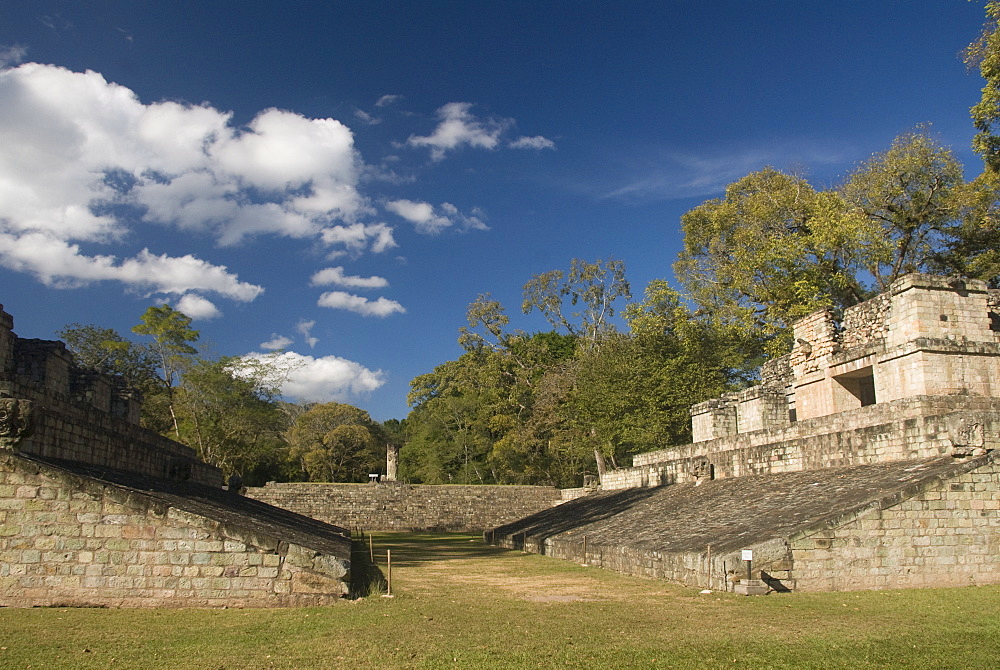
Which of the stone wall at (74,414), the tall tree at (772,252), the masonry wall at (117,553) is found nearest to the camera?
the masonry wall at (117,553)

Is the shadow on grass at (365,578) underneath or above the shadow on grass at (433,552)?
above

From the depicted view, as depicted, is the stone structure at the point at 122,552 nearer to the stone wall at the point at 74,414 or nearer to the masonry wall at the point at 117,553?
the masonry wall at the point at 117,553

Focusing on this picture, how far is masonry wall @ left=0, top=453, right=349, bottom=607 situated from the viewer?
7488mm

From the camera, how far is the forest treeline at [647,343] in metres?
23.5

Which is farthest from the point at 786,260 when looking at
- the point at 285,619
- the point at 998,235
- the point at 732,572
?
the point at 285,619

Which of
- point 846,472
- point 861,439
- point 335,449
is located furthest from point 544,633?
point 335,449

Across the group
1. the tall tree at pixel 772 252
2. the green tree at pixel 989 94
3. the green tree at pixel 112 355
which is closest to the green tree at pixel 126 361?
the green tree at pixel 112 355

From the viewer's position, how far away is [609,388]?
28.2 m

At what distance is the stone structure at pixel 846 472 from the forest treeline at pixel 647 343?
92.5 inches

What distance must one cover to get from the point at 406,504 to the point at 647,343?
41.2ft

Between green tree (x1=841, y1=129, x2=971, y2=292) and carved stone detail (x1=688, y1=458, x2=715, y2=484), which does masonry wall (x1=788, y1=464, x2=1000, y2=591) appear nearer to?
carved stone detail (x1=688, y1=458, x2=715, y2=484)

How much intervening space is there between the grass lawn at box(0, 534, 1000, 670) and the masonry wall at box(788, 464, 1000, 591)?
0.29m

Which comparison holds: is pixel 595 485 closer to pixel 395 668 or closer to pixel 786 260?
pixel 786 260

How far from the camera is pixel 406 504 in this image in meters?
31.1
